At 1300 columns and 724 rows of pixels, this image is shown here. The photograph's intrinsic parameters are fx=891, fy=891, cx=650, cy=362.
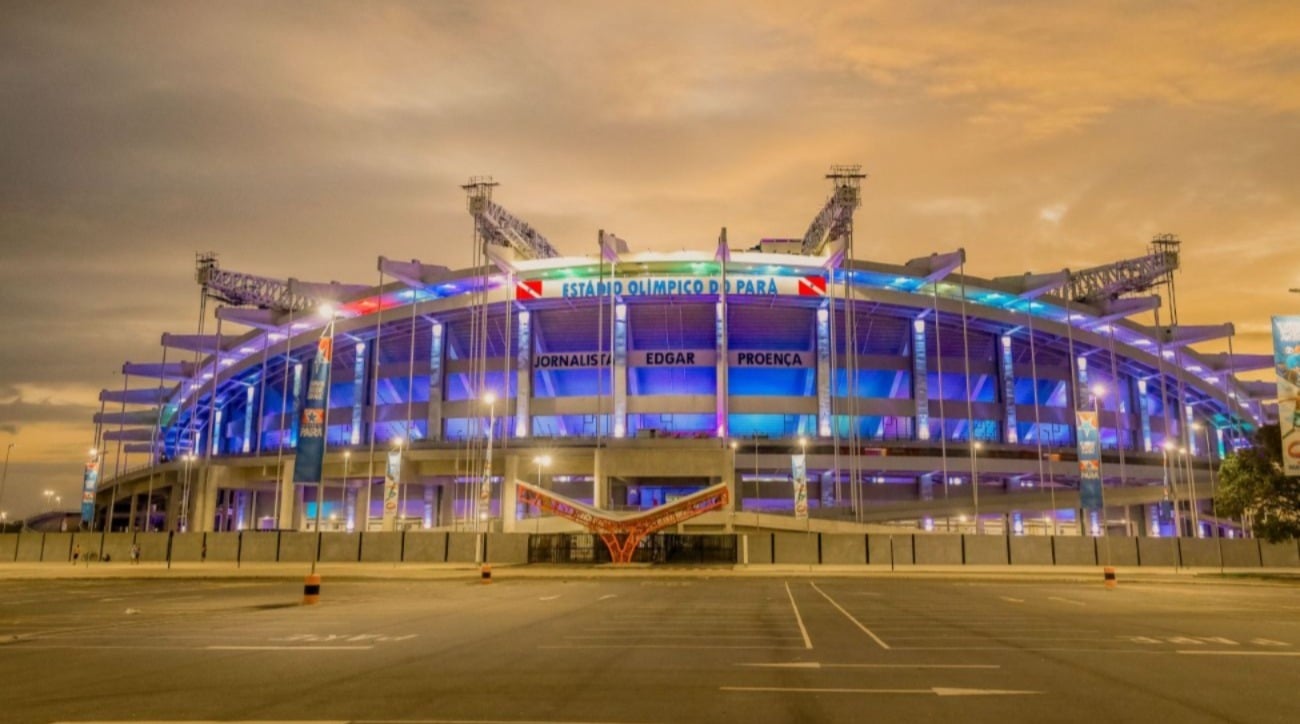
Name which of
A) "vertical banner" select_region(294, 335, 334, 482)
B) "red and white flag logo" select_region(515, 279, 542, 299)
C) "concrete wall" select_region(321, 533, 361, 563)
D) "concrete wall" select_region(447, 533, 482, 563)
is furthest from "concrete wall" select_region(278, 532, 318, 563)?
"red and white flag logo" select_region(515, 279, 542, 299)

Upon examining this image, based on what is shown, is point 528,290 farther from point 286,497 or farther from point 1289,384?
point 1289,384

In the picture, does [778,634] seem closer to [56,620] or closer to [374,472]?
[56,620]

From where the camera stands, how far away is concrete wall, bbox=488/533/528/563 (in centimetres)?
5088

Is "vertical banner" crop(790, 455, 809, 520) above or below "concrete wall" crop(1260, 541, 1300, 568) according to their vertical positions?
above

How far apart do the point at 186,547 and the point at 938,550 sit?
45962 millimetres

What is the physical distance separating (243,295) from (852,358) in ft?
206

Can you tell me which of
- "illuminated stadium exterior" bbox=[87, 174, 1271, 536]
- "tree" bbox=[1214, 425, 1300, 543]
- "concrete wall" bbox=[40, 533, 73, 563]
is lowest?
A: "concrete wall" bbox=[40, 533, 73, 563]

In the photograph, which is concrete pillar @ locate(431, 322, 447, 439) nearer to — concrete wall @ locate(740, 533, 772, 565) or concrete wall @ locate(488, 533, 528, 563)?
concrete wall @ locate(488, 533, 528, 563)

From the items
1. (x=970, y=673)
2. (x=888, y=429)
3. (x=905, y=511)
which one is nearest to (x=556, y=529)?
(x=905, y=511)

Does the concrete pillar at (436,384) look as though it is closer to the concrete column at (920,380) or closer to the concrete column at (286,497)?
the concrete column at (286,497)

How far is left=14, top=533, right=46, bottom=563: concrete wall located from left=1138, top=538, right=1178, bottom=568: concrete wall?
69.1m

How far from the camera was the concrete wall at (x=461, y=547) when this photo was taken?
51156mm

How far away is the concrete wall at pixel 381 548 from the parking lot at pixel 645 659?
2385 centimetres

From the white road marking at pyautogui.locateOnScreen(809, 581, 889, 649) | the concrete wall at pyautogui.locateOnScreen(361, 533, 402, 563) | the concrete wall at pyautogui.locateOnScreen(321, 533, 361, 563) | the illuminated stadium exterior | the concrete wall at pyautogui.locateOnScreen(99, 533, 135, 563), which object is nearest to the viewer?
the white road marking at pyautogui.locateOnScreen(809, 581, 889, 649)
